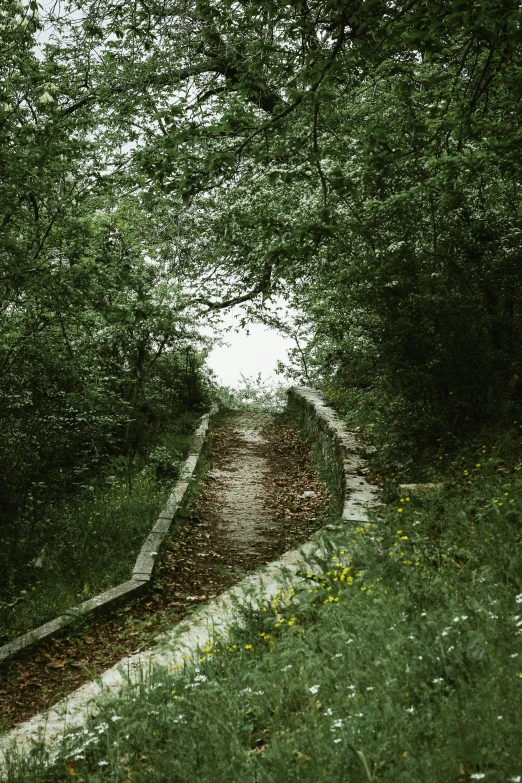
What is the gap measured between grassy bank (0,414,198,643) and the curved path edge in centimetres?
175

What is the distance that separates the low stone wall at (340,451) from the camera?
28.2 ft

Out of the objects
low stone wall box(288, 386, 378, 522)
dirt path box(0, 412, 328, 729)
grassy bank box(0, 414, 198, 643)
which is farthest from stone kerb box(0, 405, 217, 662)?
low stone wall box(288, 386, 378, 522)

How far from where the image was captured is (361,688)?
3.85 m

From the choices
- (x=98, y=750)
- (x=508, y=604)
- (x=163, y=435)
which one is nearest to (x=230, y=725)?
(x=98, y=750)

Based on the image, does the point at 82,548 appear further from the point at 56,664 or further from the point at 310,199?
the point at 310,199

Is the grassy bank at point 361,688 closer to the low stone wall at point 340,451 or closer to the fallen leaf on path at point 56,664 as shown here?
the low stone wall at point 340,451

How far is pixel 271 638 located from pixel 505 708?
232 centimetres

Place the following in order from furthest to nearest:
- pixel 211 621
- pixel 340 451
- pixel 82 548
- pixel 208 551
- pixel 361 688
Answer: pixel 340 451 < pixel 208 551 < pixel 82 548 < pixel 211 621 < pixel 361 688

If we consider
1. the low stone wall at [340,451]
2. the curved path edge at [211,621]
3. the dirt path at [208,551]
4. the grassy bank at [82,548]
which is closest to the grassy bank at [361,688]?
the curved path edge at [211,621]

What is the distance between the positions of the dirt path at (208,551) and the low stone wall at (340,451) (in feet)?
1.75

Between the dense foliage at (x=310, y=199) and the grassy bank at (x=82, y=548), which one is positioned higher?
the dense foliage at (x=310, y=199)

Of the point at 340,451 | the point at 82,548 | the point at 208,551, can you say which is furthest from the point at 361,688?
the point at 340,451

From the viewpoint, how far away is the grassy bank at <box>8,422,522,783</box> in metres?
3.15

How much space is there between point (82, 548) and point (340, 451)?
167 inches
